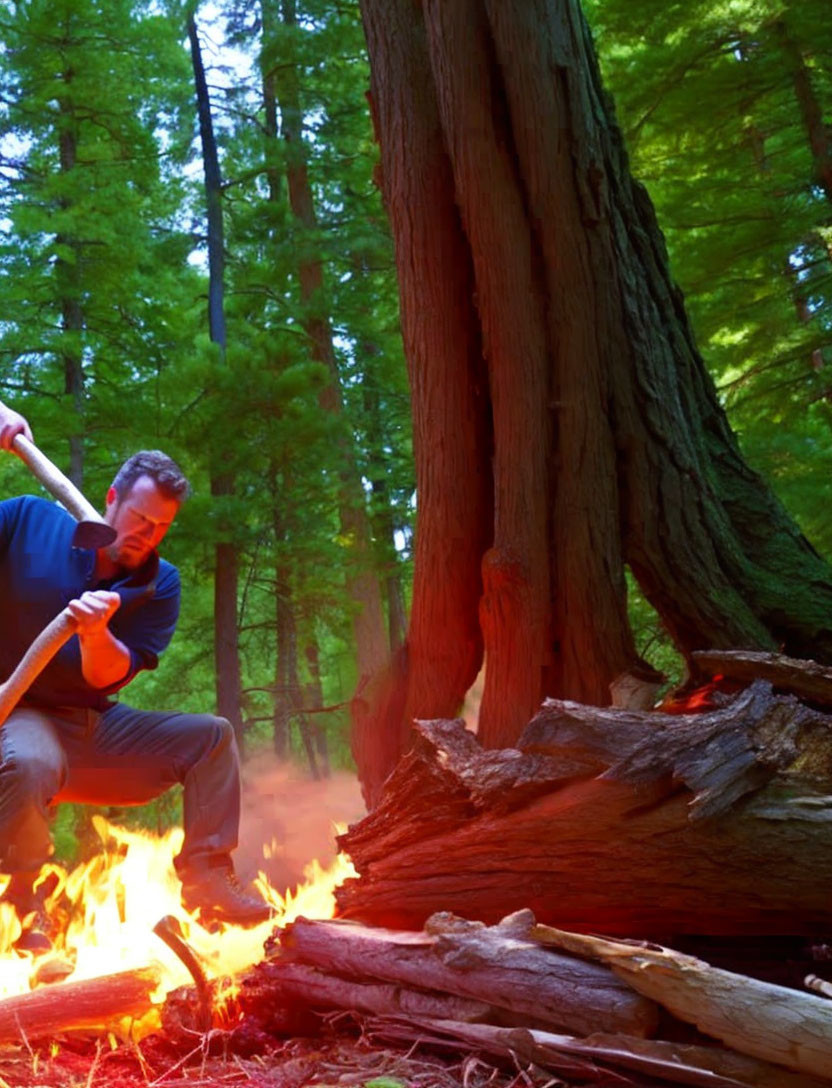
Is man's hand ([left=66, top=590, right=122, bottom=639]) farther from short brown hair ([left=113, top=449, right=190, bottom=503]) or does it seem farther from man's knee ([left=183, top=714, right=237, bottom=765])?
man's knee ([left=183, top=714, right=237, bottom=765])

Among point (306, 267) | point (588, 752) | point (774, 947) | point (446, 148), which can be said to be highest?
point (306, 267)

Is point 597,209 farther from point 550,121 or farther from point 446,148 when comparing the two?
point 446,148

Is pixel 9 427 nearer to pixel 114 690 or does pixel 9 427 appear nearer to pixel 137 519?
pixel 137 519

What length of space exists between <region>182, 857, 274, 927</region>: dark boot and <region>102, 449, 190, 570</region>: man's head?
1197 mm

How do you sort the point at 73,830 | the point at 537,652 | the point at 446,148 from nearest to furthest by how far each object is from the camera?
the point at 537,652 → the point at 446,148 → the point at 73,830

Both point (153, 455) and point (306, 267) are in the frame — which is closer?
point (153, 455)

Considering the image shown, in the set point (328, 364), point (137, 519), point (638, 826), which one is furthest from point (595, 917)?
point (328, 364)

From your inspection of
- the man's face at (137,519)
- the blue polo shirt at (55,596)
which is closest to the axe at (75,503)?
the man's face at (137,519)

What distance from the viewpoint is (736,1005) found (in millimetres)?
2127

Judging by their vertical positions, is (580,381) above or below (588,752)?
above

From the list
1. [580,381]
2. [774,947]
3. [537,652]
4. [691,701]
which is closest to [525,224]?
[580,381]

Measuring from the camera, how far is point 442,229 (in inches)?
182

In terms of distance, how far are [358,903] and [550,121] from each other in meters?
3.18

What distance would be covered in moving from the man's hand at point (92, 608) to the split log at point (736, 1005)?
6.01 ft
